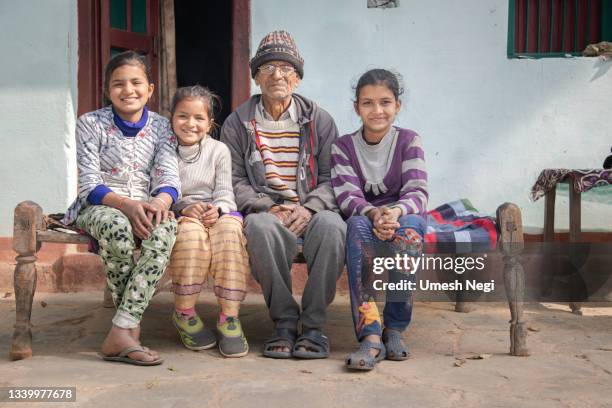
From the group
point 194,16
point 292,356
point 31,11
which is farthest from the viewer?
point 194,16

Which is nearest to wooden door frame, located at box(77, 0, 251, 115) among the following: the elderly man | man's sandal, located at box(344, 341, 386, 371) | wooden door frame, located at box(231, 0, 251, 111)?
wooden door frame, located at box(231, 0, 251, 111)

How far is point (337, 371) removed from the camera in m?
3.19

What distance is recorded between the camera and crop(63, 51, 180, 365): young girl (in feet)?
10.8

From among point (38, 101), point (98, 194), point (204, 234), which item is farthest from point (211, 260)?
point (38, 101)

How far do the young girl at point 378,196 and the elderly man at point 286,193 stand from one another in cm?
11

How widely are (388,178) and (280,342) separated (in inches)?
39.6

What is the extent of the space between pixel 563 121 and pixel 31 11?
3927 mm

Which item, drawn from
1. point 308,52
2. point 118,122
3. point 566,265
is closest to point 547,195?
point 566,265

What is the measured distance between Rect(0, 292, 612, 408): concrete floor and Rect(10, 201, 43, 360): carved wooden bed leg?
9cm

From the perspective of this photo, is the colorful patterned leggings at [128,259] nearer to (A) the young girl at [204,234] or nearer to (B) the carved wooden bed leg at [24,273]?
(A) the young girl at [204,234]

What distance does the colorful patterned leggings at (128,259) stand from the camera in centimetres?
330

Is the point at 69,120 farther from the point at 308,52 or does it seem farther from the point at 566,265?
the point at 566,265

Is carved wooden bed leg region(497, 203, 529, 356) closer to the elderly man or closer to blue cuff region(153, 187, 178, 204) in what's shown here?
the elderly man

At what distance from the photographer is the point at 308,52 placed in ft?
17.3
